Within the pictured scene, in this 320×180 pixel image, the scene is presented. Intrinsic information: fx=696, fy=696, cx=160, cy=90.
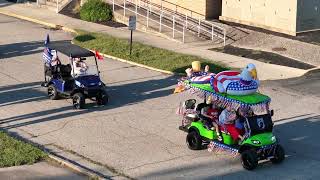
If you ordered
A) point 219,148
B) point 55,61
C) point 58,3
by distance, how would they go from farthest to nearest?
point 58,3, point 55,61, point 219,148

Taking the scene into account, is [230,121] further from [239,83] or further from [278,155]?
[278,155]

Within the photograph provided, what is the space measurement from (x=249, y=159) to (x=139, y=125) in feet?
13.5

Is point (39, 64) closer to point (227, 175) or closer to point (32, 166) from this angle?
point (32, 166)

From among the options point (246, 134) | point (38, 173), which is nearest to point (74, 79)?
point (38, 173)

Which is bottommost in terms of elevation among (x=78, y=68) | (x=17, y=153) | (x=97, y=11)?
(x=17, y=153)

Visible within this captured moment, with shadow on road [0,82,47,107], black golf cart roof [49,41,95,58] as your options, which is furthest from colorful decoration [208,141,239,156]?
shadow on road [0,82,47,107]

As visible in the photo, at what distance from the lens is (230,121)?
47.9 ft

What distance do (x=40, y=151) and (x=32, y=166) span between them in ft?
2.70

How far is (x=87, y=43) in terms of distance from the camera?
90.7 feet

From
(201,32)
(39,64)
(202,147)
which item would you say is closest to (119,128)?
(202,147)

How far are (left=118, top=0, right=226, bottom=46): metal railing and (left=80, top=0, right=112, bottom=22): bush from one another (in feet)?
4.62

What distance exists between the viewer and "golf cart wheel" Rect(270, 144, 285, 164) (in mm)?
14500

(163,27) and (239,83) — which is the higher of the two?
(239,83)

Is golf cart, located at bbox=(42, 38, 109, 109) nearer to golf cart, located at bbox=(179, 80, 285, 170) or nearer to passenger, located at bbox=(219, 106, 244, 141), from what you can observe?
golf cart, located at bbox=(179, 80, 285, 170)
